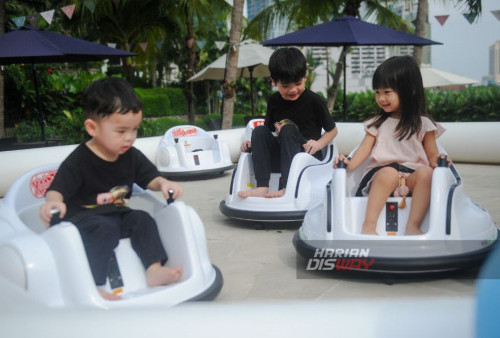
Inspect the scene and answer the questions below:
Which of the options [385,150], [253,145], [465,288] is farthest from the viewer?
[253,145]

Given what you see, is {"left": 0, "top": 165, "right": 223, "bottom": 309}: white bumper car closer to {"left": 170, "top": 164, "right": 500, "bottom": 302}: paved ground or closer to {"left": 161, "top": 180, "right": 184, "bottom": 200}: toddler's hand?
{"left": 161, "top": 180, "right": 184, "bottom": 200}: toddler's hand

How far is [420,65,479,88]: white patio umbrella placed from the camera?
18527 millimetres

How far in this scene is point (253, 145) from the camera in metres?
4.01

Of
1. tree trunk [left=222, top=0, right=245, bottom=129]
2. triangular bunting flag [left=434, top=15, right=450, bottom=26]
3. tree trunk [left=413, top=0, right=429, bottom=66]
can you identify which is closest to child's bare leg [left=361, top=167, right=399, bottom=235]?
tree trunk [left=222, top=0, right=245, bottom=129]

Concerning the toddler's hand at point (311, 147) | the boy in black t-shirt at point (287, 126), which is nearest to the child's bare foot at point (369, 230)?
the boy in black t-shirt at point (287, 126)

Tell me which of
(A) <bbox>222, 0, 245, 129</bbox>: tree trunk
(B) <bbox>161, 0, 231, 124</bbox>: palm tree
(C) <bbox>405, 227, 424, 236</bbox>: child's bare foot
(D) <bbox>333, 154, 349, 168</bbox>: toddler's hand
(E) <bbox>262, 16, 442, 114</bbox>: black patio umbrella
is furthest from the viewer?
(B) <bbox>161, 0, 231, 124</bbox>: palm tree

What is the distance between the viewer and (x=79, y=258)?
2.02 metres

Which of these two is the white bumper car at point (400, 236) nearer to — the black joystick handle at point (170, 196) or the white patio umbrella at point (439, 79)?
the black joystick handle at point (170, 196)

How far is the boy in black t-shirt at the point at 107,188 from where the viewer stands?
2.20m

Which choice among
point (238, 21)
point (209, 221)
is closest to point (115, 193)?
point (209, 221)

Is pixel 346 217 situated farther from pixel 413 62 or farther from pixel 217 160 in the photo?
pixel 217 160

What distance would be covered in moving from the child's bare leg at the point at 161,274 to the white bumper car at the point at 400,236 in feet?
2.59

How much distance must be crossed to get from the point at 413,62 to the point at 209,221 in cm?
193

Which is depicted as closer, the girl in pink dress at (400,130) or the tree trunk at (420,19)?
the girl in pink dress at (400,130)
